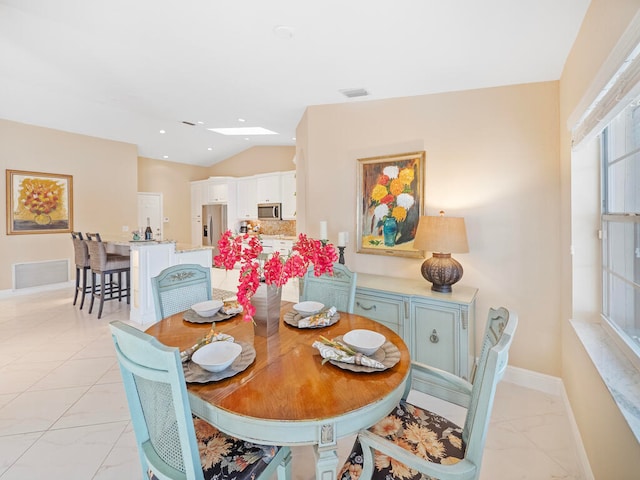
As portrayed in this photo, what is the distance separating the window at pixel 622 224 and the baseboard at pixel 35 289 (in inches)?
300

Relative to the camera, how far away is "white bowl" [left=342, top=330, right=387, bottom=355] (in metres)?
1.35

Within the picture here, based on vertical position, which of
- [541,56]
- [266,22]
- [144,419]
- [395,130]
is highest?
[266,22]

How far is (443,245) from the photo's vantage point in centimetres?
241

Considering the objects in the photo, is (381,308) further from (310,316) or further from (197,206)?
(197,206)

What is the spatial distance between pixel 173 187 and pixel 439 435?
27.6 ft

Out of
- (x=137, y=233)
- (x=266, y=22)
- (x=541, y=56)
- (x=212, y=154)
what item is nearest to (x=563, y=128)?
(x=541, y=56)

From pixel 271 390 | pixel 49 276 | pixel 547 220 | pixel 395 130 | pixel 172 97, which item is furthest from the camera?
pixel 49 276

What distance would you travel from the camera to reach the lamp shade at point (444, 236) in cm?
240

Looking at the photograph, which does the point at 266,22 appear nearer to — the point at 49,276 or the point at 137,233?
the point at 137,233

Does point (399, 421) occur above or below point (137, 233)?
below

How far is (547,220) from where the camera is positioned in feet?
7.77

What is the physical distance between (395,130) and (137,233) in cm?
A: 391

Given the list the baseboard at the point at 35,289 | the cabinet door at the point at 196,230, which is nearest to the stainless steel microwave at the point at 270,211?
the cabinet door at the point at 196,230

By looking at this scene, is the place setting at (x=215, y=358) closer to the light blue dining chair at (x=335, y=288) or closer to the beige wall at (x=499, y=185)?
the light blue dining chair at (x=335, y=288)
